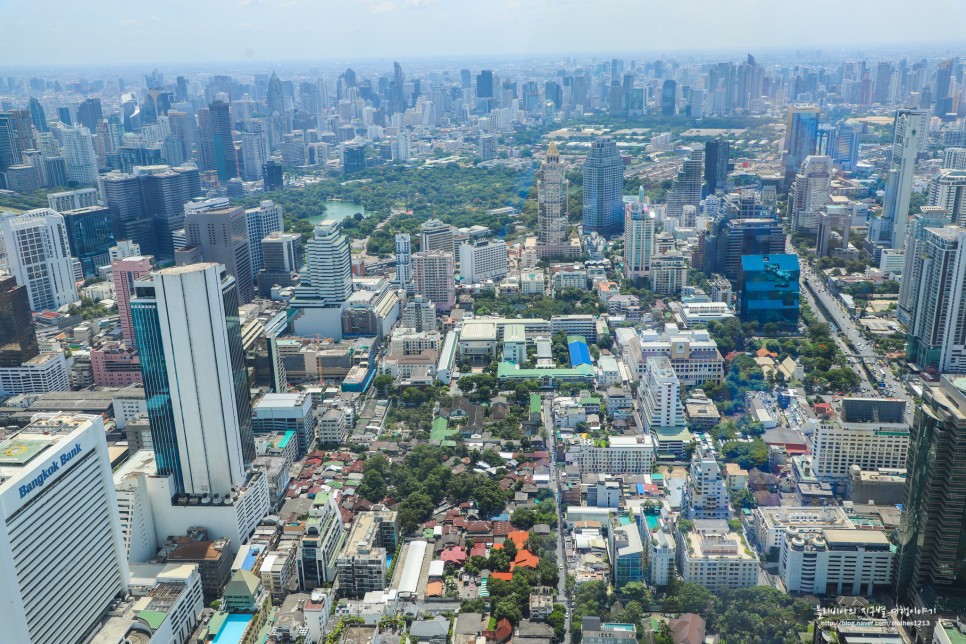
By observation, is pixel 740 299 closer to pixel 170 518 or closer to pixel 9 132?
pixel 170 518

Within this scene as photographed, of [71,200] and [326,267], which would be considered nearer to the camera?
[326,267]

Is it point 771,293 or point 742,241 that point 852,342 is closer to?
point 771,293

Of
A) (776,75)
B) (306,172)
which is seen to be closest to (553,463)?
(776,75)

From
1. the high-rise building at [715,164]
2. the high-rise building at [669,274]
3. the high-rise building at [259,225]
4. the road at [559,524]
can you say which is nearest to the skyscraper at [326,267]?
the high-rise building at [259,225]

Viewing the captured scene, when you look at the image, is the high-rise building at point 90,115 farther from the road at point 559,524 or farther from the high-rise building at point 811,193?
the road at point 559,524

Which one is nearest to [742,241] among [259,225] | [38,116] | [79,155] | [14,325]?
[259,225]

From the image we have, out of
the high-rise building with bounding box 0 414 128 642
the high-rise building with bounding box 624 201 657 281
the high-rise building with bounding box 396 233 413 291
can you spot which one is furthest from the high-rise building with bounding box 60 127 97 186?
the high-rise building with bounding box 0 414 128 642
